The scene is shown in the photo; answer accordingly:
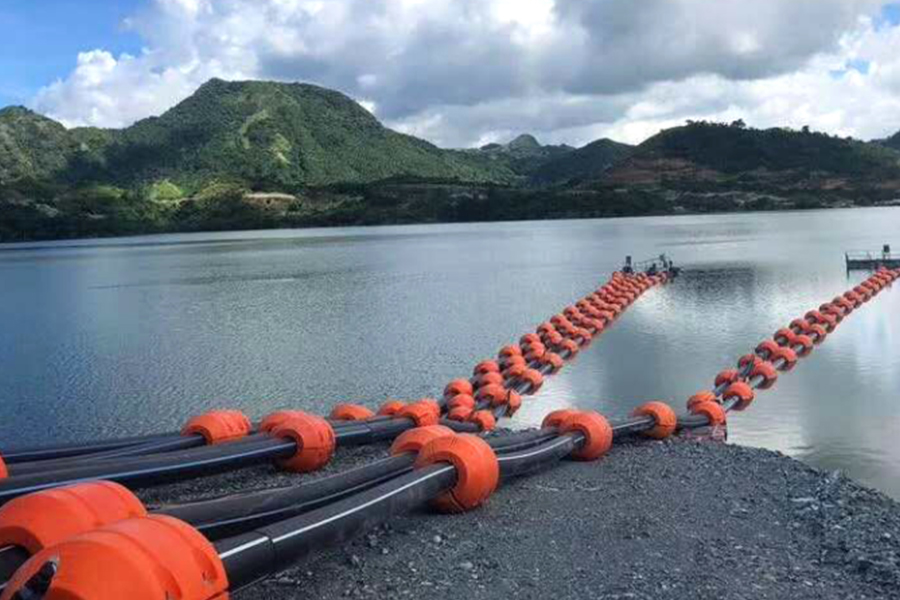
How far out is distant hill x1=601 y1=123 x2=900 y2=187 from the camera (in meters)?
142

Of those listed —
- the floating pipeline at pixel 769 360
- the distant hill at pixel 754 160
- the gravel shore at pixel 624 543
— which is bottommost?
the floating pipeline at pixel 769 360

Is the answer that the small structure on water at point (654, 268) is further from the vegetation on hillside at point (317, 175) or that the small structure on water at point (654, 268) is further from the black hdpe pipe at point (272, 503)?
the vegetation on hillside at point (317, 175)

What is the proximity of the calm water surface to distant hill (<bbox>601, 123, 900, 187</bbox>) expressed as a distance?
99.0 metres

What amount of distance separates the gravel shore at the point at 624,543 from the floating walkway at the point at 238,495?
0.23 metres

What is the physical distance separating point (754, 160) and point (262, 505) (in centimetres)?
15392

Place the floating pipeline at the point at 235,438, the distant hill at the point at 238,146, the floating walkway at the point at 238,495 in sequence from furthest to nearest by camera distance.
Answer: the distant hill at the point at 238,146 → the floating pipeline at the point at 235,438 → the floating walkway at the point at 238,495

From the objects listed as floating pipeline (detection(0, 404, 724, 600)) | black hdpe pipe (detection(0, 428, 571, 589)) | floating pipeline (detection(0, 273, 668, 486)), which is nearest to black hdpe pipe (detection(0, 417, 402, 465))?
floating pipeline (detection(0, 273, 668, 486))

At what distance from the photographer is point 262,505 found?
549 centimetres

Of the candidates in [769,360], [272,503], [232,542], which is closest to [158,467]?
[272,503]

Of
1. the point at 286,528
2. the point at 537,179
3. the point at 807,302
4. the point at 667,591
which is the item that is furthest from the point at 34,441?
the point at 537,179

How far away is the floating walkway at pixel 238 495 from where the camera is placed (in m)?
3.64

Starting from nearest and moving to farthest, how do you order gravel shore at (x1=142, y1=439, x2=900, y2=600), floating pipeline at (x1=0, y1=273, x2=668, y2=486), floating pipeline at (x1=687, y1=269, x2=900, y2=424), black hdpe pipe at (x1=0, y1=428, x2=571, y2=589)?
1. black hdpe pipe at (x1=0, y1=428, x2=571, y2=589)
2. gravel shore at (x1=142, y1=439, x2=900, y2=600)
3. floating pipeline at (x1=0, y1=273, x2=668, y2=486)
4. floating pipeline at (x1=687, y1=269, x2=900, y2=424)

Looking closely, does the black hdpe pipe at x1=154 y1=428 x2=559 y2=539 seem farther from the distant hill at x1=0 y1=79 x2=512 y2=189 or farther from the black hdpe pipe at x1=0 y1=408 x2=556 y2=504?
the distant hill at x1=0 y1=79 x2=512 y2=189

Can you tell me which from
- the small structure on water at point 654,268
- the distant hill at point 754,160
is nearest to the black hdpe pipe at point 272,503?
the small structure on water at point 654,268
